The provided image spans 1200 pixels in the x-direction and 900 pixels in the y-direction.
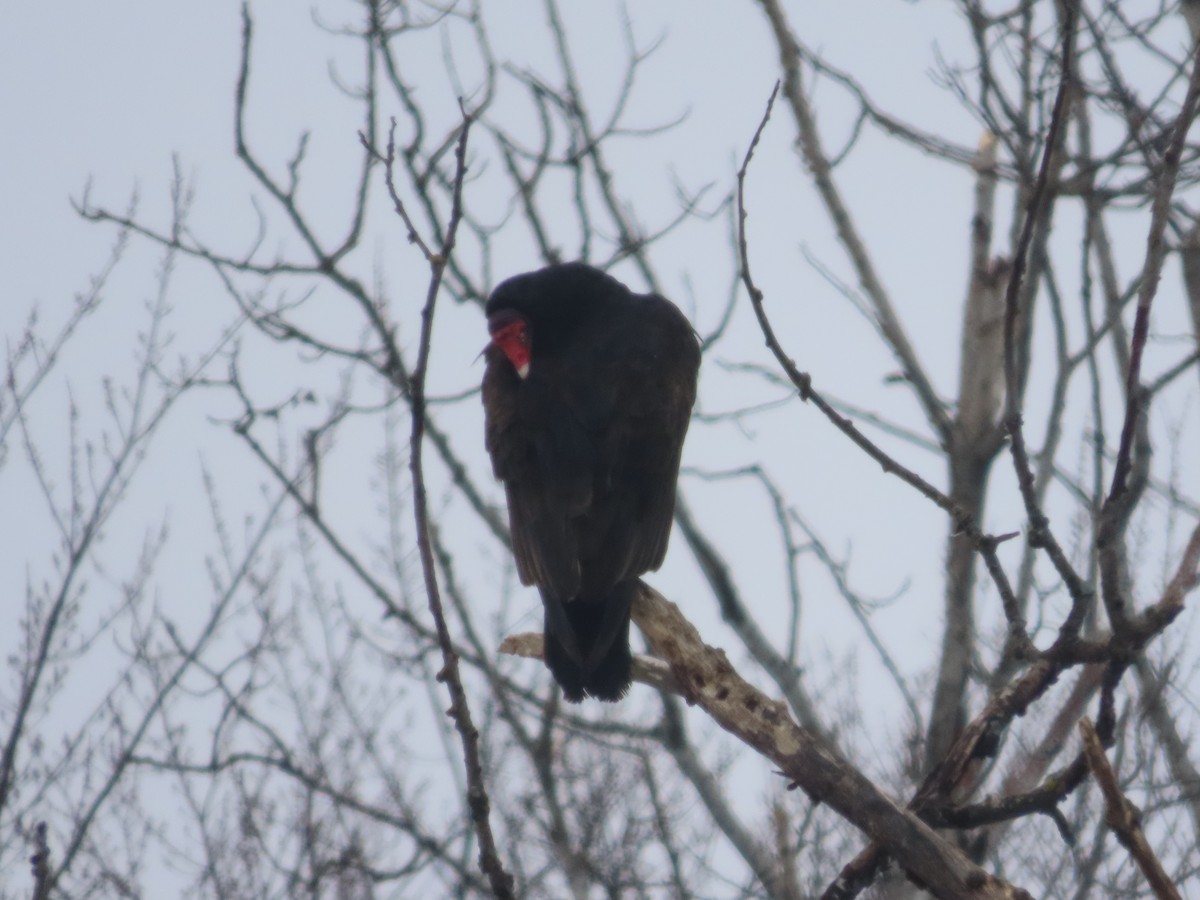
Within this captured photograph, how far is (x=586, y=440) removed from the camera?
4.09 m

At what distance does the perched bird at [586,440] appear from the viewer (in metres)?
3.59

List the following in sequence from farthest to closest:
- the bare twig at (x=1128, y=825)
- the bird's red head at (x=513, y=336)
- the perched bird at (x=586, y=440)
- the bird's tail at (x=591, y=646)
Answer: the bird's red head at (x=513, y=336) < the perched bird at (x=586, y=440) < the bird's tail at (x=591, y=646) < the bare twig at (x=1128, y=825)

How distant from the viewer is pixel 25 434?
6289 mm

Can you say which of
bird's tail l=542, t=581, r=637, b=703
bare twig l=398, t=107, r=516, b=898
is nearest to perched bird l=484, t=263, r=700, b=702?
bird's tail l=542, t=581, r=637, b=703

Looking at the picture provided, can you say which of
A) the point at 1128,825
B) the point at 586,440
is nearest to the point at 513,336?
the point at 586,440

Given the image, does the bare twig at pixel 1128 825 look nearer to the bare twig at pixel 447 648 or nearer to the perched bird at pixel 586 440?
the bare twig at pixel 447 648

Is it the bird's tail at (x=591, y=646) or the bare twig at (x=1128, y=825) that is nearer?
the bare twig at (x=1128, y=825)

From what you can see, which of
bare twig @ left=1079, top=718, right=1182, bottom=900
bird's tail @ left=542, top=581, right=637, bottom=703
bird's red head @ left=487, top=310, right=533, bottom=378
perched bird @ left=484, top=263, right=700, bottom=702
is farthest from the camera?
bird's red head @ left=487, top=310, right=533, bottom=378

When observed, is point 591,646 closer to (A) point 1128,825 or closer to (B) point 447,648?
(B) point 447,648

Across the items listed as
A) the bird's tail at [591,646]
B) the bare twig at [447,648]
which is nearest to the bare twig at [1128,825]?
the bare twig at [447,648]

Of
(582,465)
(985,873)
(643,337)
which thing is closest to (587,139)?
(643,337)

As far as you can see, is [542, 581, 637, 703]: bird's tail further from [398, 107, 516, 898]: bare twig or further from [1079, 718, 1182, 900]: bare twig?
[1079, 718, 1182, 900]: bare twig

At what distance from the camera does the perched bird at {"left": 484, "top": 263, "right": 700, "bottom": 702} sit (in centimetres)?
359

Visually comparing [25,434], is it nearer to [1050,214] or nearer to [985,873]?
[1050,214]
